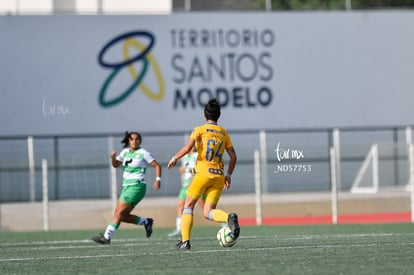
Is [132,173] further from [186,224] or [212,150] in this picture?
[212,150]

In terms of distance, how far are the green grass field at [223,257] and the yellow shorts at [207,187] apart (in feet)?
2.44

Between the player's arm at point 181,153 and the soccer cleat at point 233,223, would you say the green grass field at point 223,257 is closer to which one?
the soccer cleat at point 233,223

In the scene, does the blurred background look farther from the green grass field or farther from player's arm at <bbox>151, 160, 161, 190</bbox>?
the green grass field

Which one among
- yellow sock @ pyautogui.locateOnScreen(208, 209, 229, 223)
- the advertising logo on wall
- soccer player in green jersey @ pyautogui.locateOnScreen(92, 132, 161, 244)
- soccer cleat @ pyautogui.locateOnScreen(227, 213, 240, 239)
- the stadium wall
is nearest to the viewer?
soccer cleat @ pyautogui.locateOnScreen(227, 213, 240, 239)

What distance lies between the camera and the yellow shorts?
1587 cm

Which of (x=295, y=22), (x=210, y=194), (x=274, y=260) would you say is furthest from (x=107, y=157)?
(x=274, y=260)

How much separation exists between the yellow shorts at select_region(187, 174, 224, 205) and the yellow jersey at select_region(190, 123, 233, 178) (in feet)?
0.24

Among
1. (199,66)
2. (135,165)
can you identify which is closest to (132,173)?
(135,165)

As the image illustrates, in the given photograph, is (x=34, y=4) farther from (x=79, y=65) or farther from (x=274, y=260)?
(x=274, y=260)

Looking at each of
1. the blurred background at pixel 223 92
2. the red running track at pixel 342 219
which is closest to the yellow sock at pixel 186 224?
the red running track at pixel 342 219

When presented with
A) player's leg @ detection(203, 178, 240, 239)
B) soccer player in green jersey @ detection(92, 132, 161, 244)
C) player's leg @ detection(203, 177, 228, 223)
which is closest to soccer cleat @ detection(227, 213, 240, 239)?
player's leg @ detection(203, 178, 240, 239)

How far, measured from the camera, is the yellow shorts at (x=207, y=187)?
52.1 feet

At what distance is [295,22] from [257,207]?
Answer: 12439 mm

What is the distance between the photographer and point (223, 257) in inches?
570
